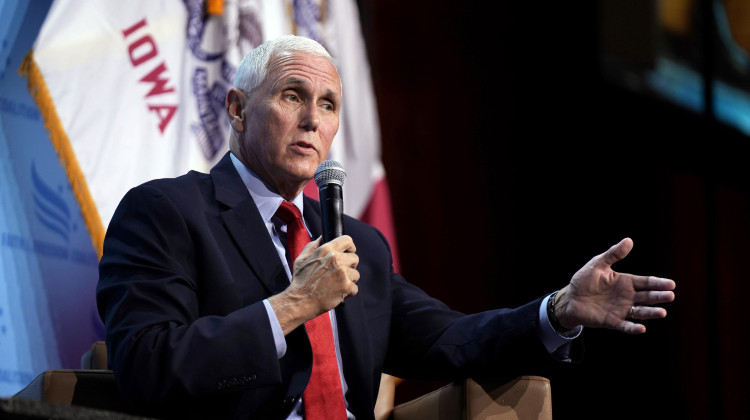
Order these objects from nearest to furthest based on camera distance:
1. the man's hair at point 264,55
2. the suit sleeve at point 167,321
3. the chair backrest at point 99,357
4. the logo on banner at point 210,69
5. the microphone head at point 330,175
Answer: the suit sleeve at point 167,321 → the microphone head at point 330,175 → the man's hair at point 264,55 → the chair backrest at point 99,357 → the logo on banner at point 210,69

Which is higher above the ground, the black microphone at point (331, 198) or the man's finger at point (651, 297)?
the black microphone at point (331, 198)

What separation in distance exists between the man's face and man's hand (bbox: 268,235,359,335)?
0.38m

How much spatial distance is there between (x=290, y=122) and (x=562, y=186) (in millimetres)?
2119

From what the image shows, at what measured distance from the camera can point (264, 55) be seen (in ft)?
5.85

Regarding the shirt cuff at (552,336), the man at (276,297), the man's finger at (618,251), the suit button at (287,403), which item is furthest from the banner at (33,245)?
the man's finger at (618,251)

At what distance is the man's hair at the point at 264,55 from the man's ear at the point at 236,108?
0.02 metres

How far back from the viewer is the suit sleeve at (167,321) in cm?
130

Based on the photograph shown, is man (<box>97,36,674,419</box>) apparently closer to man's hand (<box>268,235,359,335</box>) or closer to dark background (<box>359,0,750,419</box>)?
man's hand (<box>268,235,359,335</box>)

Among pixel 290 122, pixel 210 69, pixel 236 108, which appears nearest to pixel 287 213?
pixel 290 122

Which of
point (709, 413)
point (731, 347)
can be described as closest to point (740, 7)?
point (731, 347)

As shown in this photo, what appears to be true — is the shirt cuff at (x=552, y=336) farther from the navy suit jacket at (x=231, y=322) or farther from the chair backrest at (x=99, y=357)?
the chair backrest at (x=99, y=357)

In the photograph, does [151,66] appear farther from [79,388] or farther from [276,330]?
[276,330]

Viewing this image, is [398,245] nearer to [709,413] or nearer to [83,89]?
[709,413]

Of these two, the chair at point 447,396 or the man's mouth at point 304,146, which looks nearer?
the chair at point 447,396
